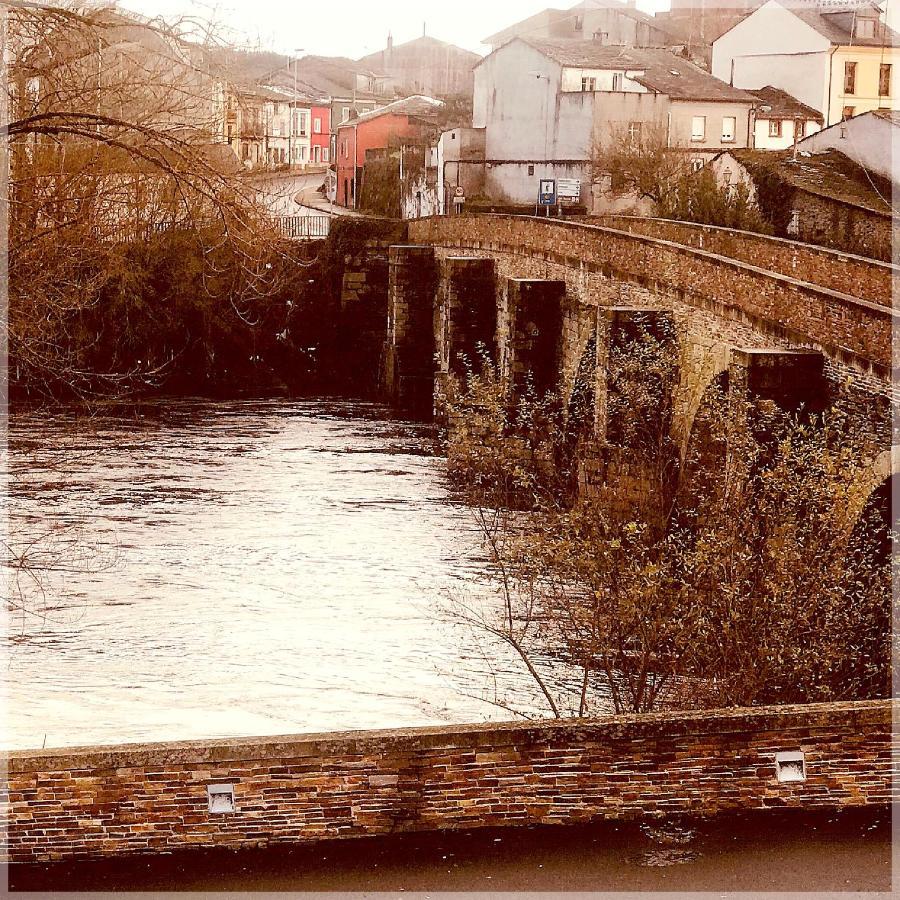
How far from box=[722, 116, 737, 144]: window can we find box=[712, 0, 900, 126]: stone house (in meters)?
2.94

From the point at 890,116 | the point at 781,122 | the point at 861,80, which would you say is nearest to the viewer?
the point at 890,116

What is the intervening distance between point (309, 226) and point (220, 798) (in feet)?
140

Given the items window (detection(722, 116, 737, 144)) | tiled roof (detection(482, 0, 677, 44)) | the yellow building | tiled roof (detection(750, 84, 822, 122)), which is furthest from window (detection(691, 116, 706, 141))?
tiled roof (detection(482, 0, 677, 44))

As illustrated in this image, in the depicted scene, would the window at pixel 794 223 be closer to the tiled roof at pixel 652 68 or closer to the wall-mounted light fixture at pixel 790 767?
the tiled roof at pixel 652 68

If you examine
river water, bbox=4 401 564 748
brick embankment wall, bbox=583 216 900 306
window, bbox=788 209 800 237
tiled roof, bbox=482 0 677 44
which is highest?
tiled roof, bbox=482 0 677 44

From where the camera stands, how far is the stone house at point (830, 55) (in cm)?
4903

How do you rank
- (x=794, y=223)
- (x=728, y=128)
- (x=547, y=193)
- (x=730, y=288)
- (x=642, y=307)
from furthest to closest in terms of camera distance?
(x=728, y=128)
(x=547, y=193)
(x=794, y=223)
(x=642, y=307)
(x=730, y=288)

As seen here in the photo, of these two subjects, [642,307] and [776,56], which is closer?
[642,307]

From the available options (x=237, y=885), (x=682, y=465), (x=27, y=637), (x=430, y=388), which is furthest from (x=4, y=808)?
(x=430, y=388)

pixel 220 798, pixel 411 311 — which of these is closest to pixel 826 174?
pixel 411 311

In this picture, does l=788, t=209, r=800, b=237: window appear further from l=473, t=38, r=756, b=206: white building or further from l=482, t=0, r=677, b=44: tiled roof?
l=482, t=0, r=677, b=44: tiled roof

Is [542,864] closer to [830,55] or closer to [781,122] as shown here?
[781,122]

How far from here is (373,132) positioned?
207ft

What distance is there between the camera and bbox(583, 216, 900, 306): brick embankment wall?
19.9m
